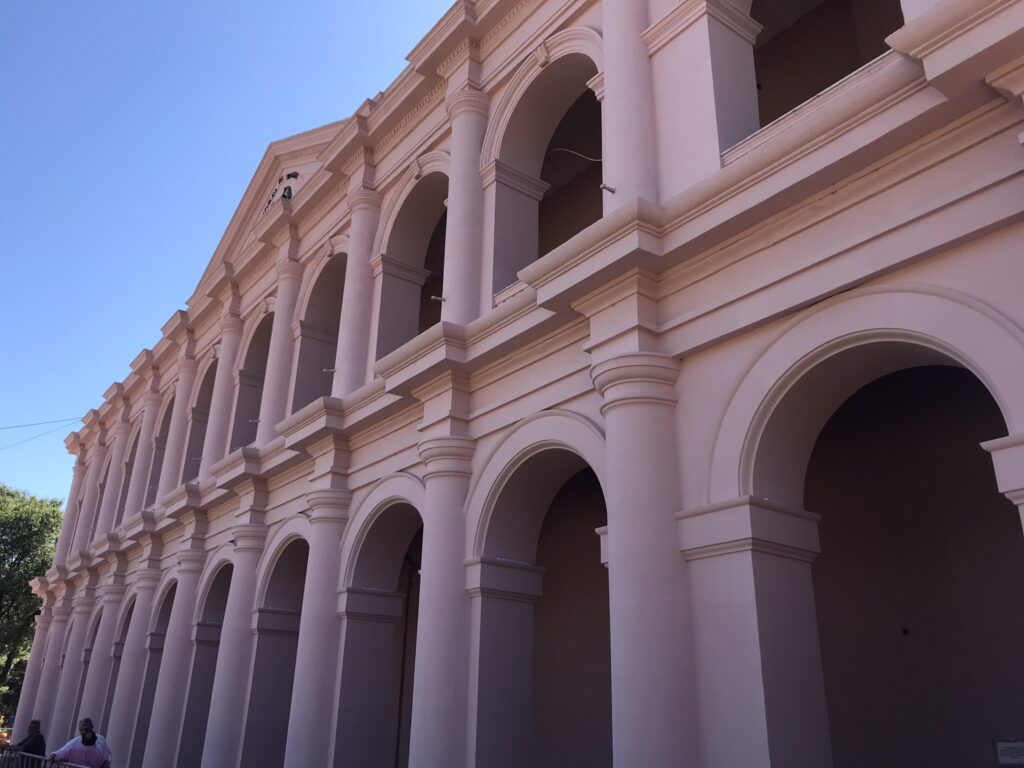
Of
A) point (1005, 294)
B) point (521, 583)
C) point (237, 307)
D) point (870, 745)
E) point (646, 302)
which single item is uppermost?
point (237, 307)

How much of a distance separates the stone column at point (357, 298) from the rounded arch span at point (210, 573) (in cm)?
371

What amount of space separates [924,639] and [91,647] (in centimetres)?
1781

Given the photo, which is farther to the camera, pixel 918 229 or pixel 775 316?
pixel 775 316

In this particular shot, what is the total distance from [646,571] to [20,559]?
116 feet

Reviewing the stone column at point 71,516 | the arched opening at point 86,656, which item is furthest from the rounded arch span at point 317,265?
the stone column at point 71,516

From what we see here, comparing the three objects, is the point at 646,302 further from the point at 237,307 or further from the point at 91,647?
the point at 91,647

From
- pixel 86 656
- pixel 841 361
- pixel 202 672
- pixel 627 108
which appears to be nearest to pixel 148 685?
pixel 202 672

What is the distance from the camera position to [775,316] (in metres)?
6.11

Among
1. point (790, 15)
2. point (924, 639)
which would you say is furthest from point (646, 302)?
point (790, 15)

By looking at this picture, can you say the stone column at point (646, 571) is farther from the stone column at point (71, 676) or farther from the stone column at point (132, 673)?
the stone column at point (71, 676)

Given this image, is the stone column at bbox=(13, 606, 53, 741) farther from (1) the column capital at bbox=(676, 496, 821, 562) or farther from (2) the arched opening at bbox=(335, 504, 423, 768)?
(1) the column capital at bbox=(676, 496, 821, 562)

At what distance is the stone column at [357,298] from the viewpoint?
37.7ft

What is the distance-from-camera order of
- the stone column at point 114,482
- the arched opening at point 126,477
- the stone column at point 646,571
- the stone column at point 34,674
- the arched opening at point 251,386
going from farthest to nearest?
the stone column at point 34,674, the stone column at point 114,482, the arched opening at point 126,477, the arched opening at point 251,386, the stone column at point 646,571

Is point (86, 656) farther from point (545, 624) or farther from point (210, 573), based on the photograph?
point (545, 624)
